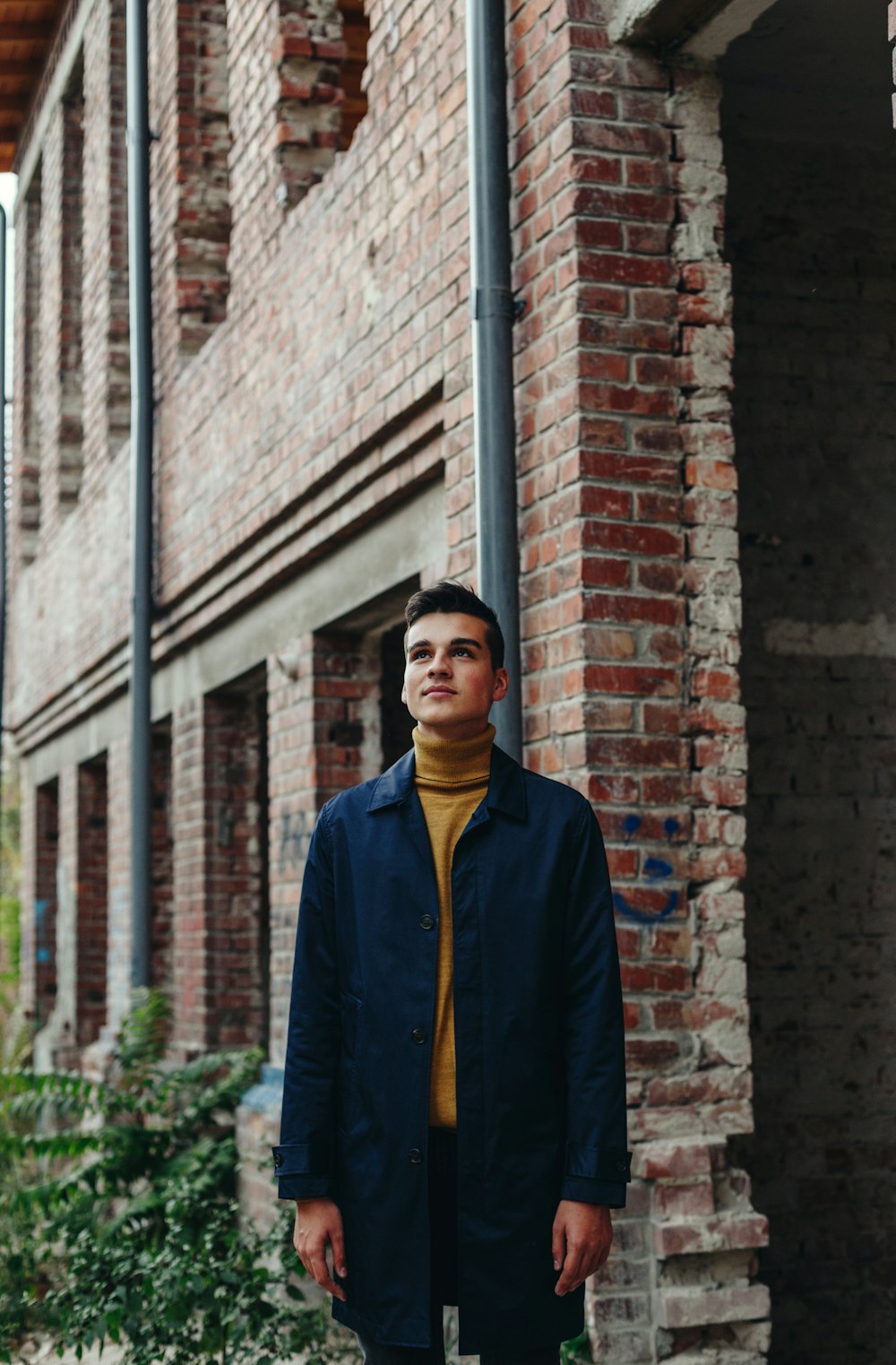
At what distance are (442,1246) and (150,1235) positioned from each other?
390cm

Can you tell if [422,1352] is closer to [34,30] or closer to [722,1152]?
[722,1152]

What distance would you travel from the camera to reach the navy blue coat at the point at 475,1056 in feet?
8.68

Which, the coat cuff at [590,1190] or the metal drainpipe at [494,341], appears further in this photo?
the metal drainpipe at [494,341]

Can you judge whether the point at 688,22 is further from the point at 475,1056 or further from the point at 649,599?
the point at 475,1056

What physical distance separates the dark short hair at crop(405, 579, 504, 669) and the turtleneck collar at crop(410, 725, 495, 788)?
0.49ft

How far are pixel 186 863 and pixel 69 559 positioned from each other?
3657 mm

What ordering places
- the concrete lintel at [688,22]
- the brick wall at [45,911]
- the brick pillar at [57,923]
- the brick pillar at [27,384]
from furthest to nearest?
the brick pillar at [27,384] → the brick wall at [45,911] → the brick pillar at [57,923] → the concrete lintel at [688,22]

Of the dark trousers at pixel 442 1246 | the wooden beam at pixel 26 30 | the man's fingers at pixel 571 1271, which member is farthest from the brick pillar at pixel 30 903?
the man's fingers at pixel 571 1271

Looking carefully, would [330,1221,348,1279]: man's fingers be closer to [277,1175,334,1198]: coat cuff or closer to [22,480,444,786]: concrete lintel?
[277,1175,334,1198]: coat cuff

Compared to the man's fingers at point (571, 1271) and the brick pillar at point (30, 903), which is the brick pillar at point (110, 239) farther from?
the man's fingers at point (571, 1271)

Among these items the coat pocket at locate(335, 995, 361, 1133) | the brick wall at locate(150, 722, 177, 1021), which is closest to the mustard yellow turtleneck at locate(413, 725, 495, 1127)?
the coat pocket at locate(335, 995, 361, 1133)

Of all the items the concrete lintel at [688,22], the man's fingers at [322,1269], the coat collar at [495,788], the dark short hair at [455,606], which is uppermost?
the concrete lintel at [688,22]

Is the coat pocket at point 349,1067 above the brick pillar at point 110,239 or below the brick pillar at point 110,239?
below

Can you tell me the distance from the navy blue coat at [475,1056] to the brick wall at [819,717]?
9.12 feet
